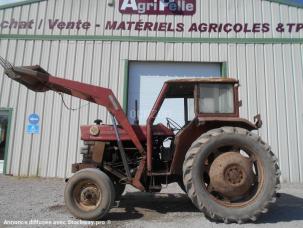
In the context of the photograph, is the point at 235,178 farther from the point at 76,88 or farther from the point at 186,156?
the point at 76,88

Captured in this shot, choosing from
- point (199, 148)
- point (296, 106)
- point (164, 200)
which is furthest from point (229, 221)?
point (296, 106)

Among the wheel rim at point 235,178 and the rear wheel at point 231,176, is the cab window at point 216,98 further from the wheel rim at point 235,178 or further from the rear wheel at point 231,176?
the wheel rim at point 235,178

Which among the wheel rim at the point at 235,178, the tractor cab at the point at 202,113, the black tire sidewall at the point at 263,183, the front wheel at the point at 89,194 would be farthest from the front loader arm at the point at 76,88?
the wheel rim at the point at 235,178

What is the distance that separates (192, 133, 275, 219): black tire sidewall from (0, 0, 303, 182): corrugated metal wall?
610 cm

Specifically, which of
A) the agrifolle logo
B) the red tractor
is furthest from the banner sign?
the red tractor

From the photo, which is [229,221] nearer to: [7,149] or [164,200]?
[164,200]

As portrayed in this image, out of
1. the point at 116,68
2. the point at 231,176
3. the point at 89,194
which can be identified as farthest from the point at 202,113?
the point at 116,68

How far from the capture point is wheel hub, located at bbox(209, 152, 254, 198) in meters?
5.78

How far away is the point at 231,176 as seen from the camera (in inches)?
229

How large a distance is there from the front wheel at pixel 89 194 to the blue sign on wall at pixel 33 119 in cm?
639

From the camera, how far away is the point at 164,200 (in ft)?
26.0

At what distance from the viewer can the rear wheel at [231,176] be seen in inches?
223

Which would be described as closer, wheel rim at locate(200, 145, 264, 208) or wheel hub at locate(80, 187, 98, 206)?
wheel rim at locate(200, 145, 264, 208)

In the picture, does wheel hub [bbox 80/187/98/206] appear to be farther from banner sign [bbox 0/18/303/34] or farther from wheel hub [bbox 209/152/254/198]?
banner sign [bbox 0/18/303/34]
